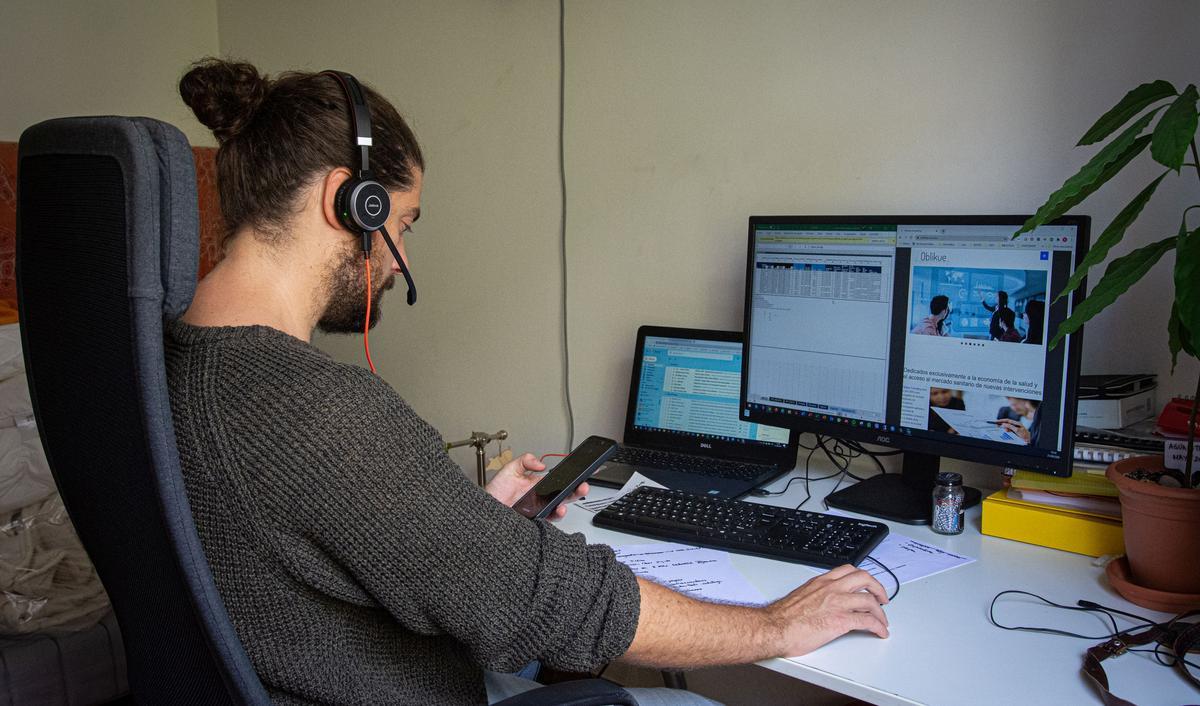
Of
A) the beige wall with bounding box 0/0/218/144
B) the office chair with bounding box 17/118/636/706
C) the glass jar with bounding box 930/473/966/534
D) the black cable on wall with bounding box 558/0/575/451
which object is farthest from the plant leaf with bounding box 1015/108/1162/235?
the beige wall with bounding box 0/0/218/144

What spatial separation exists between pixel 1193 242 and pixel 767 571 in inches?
26.3

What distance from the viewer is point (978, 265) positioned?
1.40m

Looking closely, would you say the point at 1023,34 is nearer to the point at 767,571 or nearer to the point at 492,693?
the point at 767,571

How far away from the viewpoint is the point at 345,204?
1.08 meters

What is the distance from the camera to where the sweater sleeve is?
2.83 feet

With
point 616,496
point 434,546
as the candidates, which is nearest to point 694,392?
point 616,496

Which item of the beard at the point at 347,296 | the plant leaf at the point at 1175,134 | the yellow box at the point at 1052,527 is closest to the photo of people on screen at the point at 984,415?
the yellow box at the point at 1052,527

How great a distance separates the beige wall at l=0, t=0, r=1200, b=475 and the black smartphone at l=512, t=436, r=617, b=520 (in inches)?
19.8

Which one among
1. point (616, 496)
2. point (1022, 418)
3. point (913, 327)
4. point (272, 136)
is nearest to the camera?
point (272, 136)

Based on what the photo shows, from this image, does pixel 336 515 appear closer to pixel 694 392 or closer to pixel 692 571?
pixel 692 571

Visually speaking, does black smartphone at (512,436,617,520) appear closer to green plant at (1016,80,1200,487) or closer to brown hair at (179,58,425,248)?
brown hair at (179,58,425,248)

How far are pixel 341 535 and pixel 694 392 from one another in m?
1.09

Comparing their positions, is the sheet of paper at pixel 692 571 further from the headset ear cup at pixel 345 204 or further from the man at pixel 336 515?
the headset ear cup at pixel 345 204

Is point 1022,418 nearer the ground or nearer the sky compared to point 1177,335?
nearer the ground
